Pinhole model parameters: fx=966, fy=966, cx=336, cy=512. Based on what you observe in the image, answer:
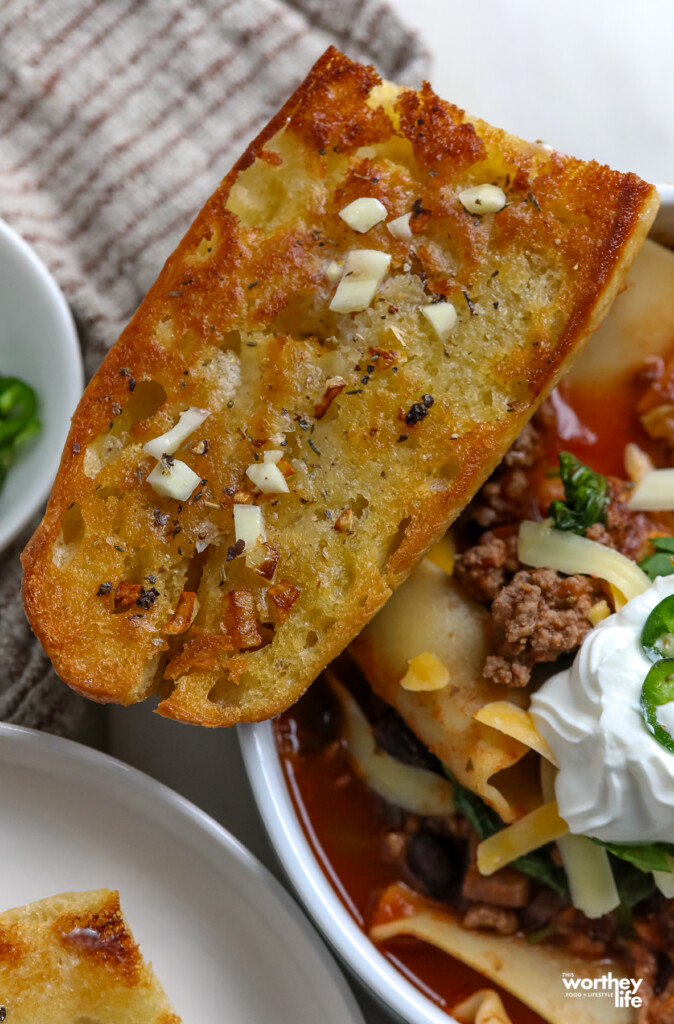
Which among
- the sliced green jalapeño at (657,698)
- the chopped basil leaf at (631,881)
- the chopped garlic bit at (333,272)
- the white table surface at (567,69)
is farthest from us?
the white table surface at (567,69)

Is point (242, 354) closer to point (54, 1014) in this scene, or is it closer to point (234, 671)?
point (234, 671)

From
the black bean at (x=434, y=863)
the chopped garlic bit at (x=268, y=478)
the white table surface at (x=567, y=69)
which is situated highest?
the white table surface at (x=567, y=69)

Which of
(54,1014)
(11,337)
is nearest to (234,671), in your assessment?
(54,1014)

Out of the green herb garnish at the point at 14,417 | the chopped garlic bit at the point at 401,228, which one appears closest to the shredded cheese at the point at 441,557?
the chopped garlic bit at the point at 401,228

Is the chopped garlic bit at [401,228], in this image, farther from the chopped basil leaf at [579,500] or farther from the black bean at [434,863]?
the black bean at [434,863]

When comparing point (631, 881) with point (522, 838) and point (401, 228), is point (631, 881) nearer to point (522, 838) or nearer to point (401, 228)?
point (522, 838)

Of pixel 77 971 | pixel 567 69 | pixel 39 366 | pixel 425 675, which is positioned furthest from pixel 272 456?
pixel 567 69

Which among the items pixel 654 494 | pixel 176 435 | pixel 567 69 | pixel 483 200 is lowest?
pixel 176 435
